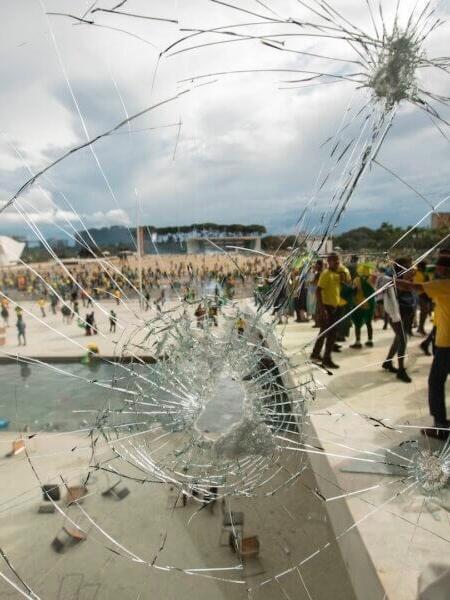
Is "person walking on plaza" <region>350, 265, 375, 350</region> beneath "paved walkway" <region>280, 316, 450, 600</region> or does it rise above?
above

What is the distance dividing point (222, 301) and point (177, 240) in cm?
51

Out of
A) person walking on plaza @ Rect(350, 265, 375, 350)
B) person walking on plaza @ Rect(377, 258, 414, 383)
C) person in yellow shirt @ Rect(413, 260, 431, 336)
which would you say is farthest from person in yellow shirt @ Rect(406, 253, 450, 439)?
person in yellow shirt @ Rect(413, 260, 431, 336)

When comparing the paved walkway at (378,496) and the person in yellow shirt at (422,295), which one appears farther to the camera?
the person in yellow shirt at (422,295)

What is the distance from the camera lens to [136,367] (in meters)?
2.73

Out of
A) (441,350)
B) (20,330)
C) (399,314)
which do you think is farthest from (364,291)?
(20,330)

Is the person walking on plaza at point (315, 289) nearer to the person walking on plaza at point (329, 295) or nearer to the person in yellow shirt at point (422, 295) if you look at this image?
the person walking on plaza at point (329, 295)

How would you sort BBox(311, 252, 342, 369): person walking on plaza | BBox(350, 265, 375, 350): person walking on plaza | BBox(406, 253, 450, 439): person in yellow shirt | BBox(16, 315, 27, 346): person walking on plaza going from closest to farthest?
BBox(406, 253, 450, 439): person in yellow shirt
BBox(311, 252, 342, 369): person walking on plaza
BBox(350, 265, 375, 350): person walking on plaza
BBox(16, 315, 27, 346): person walking on plaza

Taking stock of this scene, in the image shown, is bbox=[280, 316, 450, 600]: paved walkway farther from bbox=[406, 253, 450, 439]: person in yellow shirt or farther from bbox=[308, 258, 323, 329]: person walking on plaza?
bbox=[308, 258, 323, 329]: person walking on plaza

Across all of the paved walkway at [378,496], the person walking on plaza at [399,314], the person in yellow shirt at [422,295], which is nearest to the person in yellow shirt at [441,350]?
the paved walkway at [378,496]

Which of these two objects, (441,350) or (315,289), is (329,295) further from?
(441,350)

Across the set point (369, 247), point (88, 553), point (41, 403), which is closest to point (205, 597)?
point (88, 553)

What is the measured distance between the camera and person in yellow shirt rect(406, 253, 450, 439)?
2.79 m

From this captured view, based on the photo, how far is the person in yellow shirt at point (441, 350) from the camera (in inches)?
110

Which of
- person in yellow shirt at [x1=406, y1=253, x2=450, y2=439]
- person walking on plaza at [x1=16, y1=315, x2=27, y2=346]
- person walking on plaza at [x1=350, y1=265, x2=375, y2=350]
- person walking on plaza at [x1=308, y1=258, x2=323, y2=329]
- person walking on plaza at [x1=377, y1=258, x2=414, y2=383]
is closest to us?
person in yellow shirt at [x1=406, y1=253, x2=450, y2=439]
